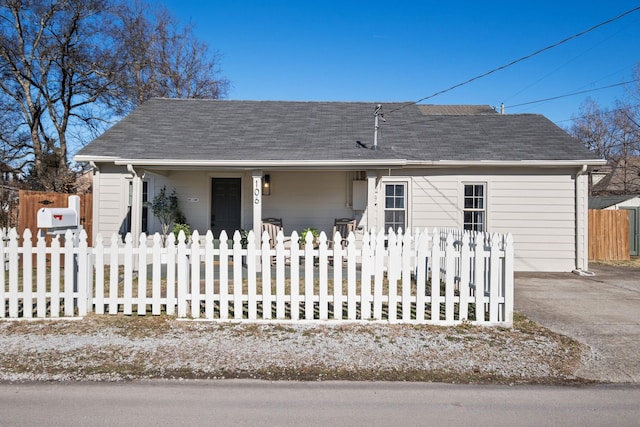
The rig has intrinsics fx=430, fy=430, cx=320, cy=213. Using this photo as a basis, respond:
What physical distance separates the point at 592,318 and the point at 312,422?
4.81 m

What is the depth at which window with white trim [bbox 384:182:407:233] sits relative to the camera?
1121cm

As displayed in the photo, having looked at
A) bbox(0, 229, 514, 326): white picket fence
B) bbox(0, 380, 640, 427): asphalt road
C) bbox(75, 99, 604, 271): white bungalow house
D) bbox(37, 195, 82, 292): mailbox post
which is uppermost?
bbox(75, 99, 604, 271): white bungalow house

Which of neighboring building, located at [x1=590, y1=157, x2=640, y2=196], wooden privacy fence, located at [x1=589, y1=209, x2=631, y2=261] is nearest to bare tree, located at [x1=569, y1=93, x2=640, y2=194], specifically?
neighboring building, located at [x1=590, y1=157, x2=640, y2=196]

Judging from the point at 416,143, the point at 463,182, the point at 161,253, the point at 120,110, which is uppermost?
the point at 120,110

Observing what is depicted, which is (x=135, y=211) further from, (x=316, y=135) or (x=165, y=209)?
(x=316, y=135)

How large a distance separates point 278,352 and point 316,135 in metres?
8.01

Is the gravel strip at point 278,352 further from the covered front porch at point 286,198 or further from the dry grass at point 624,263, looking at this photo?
the dry grass at point 624,263

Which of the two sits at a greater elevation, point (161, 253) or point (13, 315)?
point (161, 253)

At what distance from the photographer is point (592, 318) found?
5.98 meters

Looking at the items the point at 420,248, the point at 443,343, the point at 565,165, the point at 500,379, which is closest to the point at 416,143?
the point at 565,165

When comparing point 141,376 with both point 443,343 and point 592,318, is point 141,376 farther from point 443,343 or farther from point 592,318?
point 592,318

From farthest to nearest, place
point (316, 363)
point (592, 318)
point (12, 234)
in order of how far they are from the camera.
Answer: point (592, 318) < point (12, 234) < point (316, 363)

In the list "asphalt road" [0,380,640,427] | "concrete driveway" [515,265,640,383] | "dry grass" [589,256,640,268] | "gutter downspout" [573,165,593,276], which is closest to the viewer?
"asphalt road" [0,380,640,427]

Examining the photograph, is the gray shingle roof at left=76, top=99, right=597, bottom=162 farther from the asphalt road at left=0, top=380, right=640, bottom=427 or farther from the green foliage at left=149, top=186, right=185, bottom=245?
the asphalt road at left=0, top=380, right=640, bottom=427
